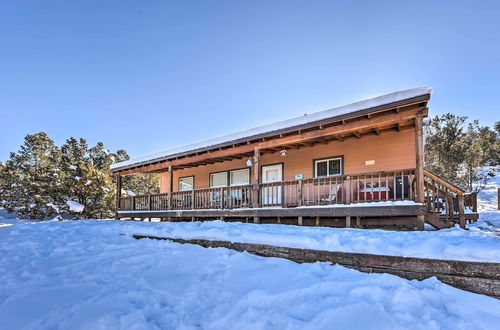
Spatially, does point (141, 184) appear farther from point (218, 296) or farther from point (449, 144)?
point (218, 296)

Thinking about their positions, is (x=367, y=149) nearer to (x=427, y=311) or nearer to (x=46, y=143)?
(x=427, y=311)

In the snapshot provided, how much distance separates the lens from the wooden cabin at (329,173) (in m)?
6.45

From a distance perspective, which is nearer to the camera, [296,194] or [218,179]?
[296,194]

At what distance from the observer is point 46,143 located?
2666cm

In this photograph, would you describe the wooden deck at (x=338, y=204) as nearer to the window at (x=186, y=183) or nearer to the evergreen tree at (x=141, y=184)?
the window at (x=186, y=183)

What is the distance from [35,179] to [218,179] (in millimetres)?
17114

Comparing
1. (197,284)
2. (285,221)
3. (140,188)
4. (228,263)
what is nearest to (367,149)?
(285,221)

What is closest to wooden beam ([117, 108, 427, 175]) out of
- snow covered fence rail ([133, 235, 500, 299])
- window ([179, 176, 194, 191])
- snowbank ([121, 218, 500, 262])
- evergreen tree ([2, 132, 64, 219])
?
window ([179, 176, 194, 191])

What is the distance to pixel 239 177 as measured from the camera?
1219 centimetres

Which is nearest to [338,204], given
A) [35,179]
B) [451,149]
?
[451,149]

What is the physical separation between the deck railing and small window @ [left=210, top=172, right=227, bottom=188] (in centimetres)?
139

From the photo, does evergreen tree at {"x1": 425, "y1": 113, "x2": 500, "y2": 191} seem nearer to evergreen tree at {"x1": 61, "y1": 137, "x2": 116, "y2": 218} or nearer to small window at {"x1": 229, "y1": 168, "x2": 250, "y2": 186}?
small window at {"x1": 229, "y1": 168, "x2": 250, "y2": 186}

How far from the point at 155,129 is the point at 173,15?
45.9 ft

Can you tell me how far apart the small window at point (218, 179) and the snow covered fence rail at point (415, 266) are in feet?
27.3
